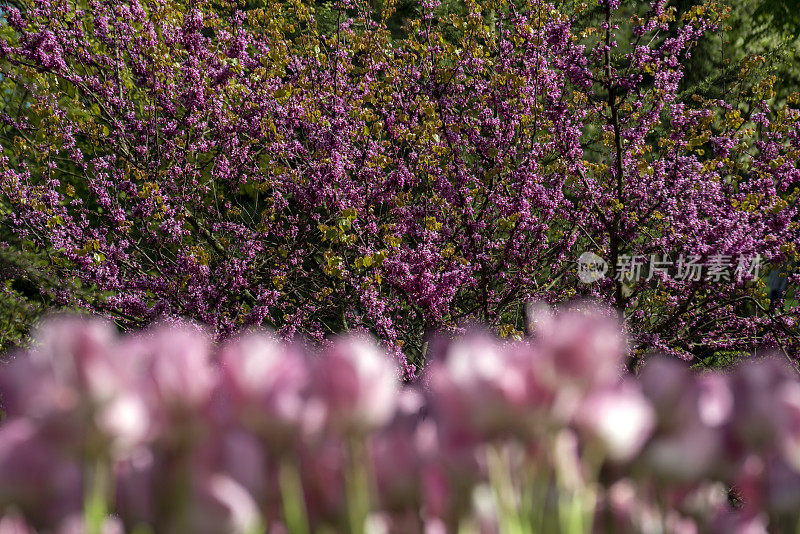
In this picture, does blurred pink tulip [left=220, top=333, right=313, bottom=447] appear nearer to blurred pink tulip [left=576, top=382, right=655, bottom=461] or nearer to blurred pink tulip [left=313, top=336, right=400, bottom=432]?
blurred pink tulip [left=313, top=336, right=400, bottom=432]

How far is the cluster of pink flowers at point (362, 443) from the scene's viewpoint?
0.59 meters

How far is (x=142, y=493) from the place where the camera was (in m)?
0.63

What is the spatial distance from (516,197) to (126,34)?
3.74 meters

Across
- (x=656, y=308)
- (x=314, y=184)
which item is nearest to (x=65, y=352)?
(x=314, y=184)

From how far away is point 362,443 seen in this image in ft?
2.18

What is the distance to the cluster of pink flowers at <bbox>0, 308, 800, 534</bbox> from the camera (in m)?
0.59
